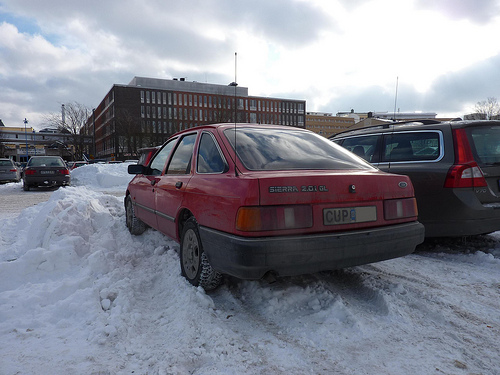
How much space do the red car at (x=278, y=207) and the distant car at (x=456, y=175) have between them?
4.35 ft

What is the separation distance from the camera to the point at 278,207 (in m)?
2.46

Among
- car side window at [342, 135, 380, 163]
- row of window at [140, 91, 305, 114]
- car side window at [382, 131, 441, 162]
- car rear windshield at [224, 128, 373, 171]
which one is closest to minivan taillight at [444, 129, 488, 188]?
car side window at [382, 131, 441, 162]

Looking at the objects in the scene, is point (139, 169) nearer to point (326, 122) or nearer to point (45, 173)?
point (45, 173)

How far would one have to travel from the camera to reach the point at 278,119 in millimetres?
99000

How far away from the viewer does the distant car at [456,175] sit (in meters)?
4.05

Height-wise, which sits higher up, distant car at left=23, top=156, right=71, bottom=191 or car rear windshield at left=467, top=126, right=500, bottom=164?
car rear windshield at left=467, top=126, right=500, bottom=164

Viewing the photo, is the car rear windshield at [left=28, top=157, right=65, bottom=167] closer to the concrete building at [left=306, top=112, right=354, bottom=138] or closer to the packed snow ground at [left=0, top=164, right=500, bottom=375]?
the packed snow ground at [left=0, top=164, right=500, bottom=375]

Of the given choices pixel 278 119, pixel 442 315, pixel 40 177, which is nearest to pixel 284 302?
pixel 442 315

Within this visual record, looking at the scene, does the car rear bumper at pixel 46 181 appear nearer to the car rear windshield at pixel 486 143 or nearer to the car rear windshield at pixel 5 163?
the car rear windshield at pixel 5 163

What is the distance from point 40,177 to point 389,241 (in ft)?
52.6

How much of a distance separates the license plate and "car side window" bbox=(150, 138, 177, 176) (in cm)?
240

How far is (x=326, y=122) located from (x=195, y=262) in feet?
425

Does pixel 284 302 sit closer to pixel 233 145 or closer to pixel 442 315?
pixel 442 315

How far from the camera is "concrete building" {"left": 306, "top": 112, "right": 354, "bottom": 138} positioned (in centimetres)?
12469
